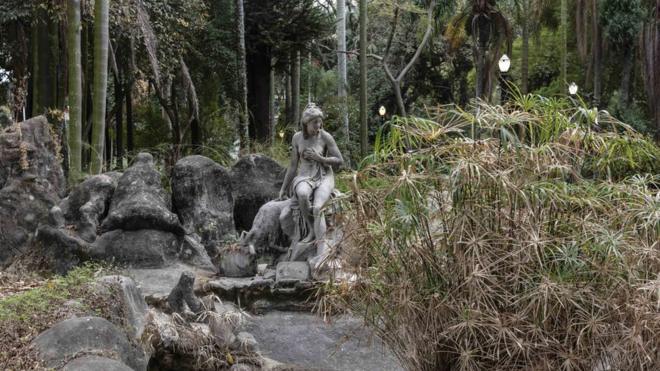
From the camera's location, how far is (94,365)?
16.7ft

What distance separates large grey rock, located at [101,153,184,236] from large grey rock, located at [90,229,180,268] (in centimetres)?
10

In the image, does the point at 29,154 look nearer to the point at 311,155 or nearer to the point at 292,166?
the point at 292,166

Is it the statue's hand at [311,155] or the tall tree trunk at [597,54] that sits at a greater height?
the tall tree trunk at [597,54]

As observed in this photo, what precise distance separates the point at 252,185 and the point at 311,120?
286cm

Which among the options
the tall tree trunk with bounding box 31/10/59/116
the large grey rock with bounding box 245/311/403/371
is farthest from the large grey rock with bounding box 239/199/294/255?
the tall tree trunk with bounding box 31/10/59/116

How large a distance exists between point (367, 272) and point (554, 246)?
124cm

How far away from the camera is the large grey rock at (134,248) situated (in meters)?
8.90

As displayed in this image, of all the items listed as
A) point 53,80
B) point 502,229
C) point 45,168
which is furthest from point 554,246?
point 53,80

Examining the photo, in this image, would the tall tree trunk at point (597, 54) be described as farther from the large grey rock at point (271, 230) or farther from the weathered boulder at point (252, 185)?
the large grey rock at point (271, 230)

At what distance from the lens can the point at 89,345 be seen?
5.45 meters

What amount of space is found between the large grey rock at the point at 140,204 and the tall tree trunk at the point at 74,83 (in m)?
1.77

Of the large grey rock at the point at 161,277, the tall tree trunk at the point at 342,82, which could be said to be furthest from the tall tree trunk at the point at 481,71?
the large grey rock at the point at 161,277

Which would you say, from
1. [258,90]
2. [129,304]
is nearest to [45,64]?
[129,304]

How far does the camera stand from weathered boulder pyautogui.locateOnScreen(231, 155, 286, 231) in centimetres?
1132
